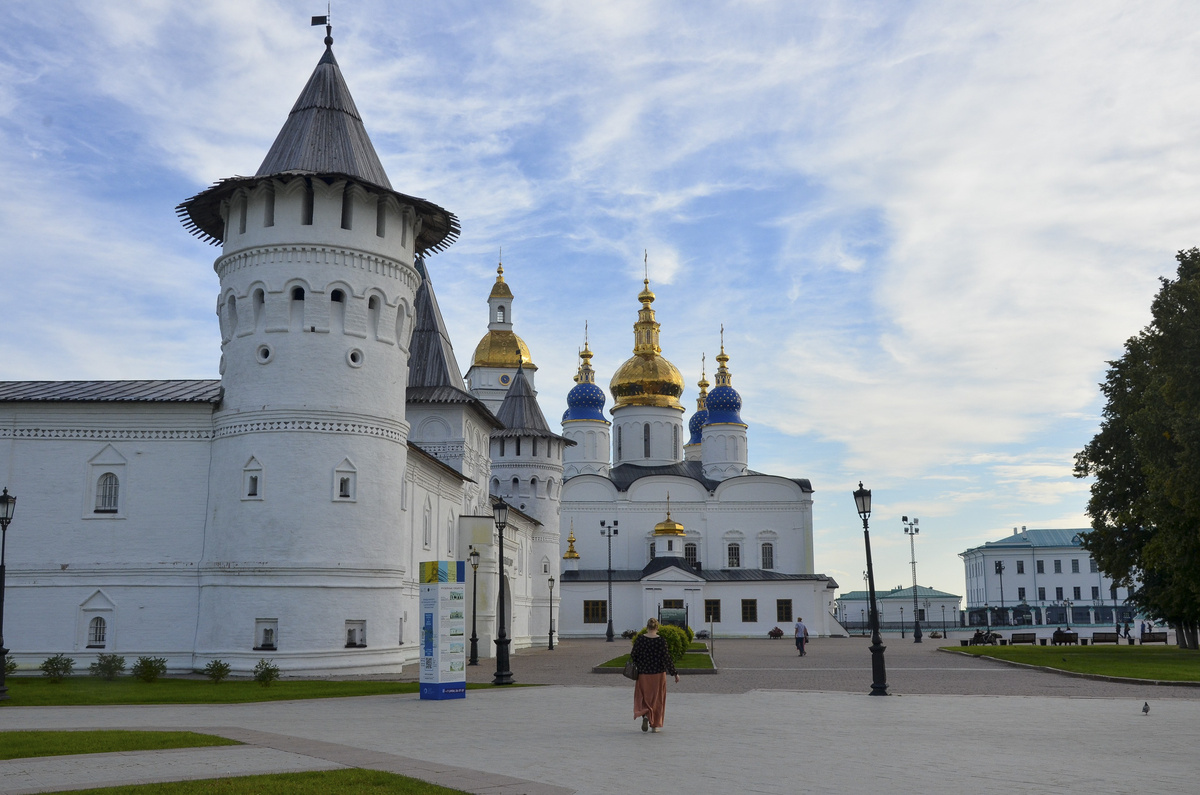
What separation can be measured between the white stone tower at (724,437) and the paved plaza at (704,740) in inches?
1946

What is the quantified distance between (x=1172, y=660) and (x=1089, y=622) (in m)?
79.2

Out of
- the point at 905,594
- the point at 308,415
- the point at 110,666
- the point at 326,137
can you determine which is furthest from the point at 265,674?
the point at 905,594

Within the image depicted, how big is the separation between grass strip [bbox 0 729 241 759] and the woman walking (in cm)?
479

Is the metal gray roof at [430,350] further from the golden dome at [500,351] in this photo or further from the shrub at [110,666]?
the golden dome at [500,351]

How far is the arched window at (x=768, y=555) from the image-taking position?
6600cm

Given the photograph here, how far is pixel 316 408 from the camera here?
24844 mm

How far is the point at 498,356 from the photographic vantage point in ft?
207

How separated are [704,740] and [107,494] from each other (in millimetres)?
18665

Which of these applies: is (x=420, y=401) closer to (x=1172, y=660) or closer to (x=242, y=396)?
(x=242, y=396)

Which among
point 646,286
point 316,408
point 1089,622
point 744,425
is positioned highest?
point 646,286

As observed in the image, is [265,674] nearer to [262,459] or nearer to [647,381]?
[262,459]

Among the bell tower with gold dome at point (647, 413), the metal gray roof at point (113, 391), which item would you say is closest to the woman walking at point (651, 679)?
the metal gray roof at point (113, 391)

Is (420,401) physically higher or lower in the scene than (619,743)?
higher

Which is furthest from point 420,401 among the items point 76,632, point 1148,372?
point 1148,372
